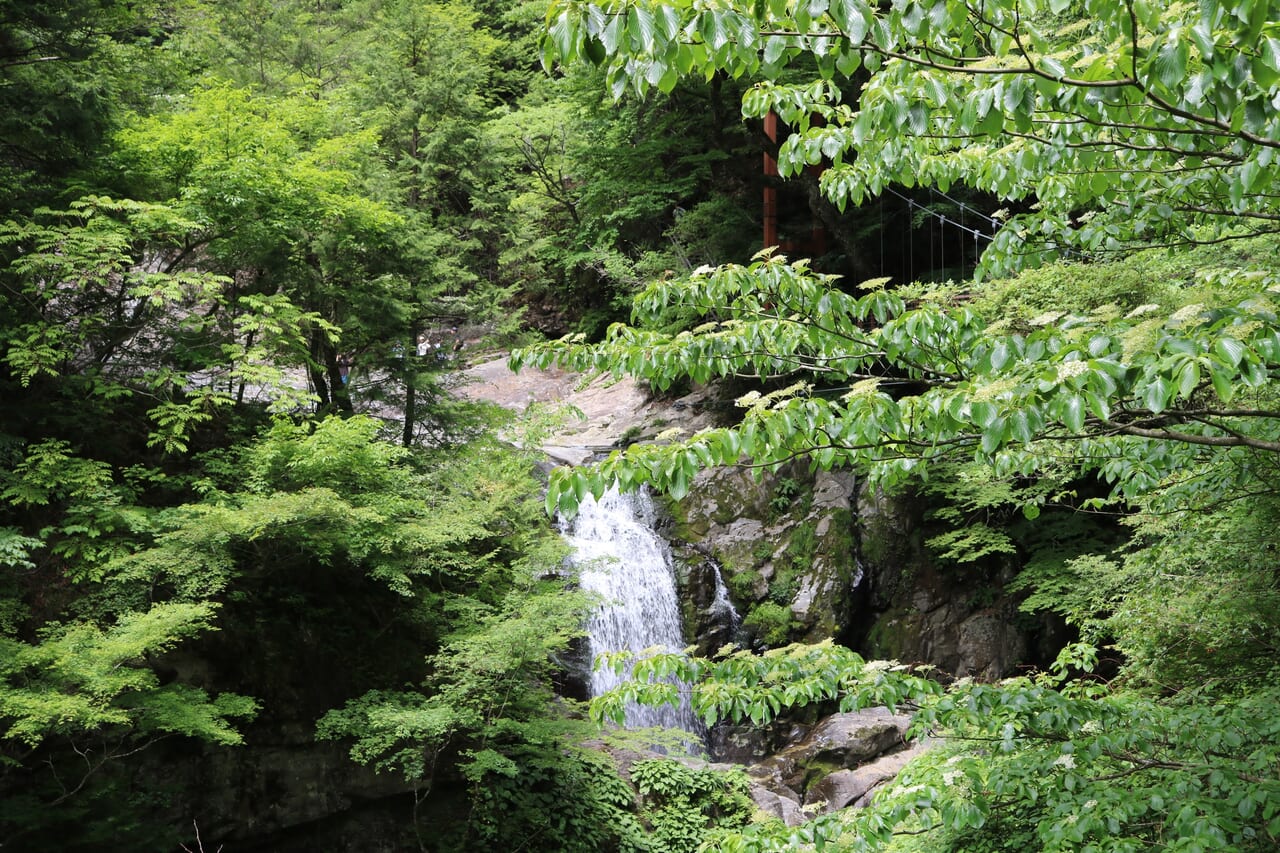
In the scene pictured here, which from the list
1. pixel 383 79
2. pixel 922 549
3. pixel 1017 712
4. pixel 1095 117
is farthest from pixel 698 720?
pixel 383 79

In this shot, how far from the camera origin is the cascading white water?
1181 cm

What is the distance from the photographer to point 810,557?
44.6 feet

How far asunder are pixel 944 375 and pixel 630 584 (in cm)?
969

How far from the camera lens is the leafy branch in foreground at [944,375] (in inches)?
89.0

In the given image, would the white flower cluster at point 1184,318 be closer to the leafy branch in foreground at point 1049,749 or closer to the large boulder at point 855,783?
the leafy branch in foreground at point 1049,749

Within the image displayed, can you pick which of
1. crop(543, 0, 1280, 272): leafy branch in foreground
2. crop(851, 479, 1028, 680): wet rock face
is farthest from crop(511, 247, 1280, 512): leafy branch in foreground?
crop(851, 479, 1028, 680): wet rock face

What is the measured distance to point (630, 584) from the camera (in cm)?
1292

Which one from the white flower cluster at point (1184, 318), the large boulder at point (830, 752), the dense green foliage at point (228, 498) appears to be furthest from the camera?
the large boulder at point (830, 752)

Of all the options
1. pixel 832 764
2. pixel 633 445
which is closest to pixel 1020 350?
pixel 633 445

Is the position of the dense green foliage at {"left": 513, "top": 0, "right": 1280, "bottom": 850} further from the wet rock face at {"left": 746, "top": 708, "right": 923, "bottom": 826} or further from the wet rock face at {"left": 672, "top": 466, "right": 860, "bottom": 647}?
the wet rock face at {"left": 672, "top": 466, "right": 860, "bottom": 647}

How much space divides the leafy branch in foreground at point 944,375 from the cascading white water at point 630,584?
792cm

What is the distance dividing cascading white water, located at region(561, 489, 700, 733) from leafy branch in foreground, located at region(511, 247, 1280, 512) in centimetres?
792

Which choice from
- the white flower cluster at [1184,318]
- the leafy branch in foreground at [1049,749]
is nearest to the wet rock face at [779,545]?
the leafy branch in foreground at [1049,749]

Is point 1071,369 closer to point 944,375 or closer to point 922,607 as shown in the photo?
point 944,375
